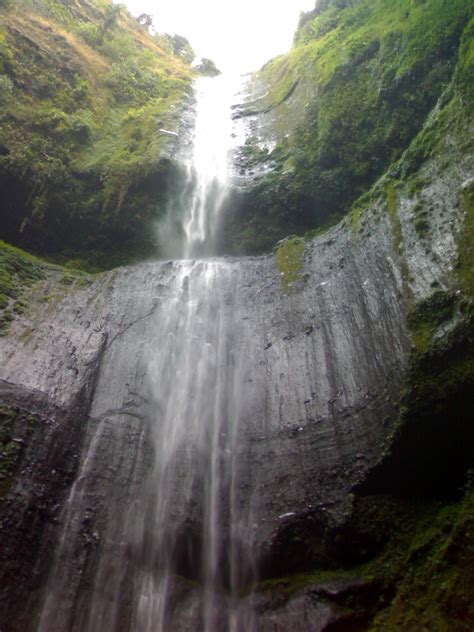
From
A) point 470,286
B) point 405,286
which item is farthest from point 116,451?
point 470,286

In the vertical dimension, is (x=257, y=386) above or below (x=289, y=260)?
below

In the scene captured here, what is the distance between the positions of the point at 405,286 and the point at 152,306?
5.27m

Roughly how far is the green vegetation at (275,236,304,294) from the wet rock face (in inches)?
7.8

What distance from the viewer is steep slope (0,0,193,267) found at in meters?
11.0

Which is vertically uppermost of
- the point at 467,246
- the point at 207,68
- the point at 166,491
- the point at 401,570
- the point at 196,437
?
the point at 207,68

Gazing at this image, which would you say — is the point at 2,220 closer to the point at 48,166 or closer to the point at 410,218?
the point at 48,166

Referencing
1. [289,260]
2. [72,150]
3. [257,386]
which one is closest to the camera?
[257,386]

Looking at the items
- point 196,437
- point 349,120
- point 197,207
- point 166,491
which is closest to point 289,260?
point 197,207

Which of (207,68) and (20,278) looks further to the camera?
(207,68)

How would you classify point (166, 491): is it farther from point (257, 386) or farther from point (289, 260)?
point (289, 260)

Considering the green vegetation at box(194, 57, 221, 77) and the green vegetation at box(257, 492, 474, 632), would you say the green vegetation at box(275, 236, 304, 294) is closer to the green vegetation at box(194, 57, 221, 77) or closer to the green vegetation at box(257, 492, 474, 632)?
the green vegetation at box(257, 492, 474, 632)

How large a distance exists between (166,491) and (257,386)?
2.44 m

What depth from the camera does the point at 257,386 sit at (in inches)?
340

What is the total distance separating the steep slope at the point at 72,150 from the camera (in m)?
11.0
